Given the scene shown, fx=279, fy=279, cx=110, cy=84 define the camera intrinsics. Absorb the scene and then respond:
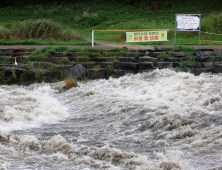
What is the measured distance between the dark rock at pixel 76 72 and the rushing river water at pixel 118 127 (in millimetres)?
1222

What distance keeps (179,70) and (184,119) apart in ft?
17.0

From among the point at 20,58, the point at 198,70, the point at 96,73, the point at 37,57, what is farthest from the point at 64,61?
the point at 198,70

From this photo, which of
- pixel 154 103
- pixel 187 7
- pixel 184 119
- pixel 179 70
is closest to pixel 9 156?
pixel 184 119

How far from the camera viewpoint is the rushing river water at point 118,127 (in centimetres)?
439

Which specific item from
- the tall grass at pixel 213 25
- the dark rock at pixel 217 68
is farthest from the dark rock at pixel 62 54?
the tall grass at pixel 213 25

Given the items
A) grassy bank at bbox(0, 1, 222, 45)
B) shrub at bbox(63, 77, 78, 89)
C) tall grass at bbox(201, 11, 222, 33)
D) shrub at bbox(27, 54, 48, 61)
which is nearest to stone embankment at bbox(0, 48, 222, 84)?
shrub at bbox(27, 54, 48, 61)

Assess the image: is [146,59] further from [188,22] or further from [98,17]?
[98,17]

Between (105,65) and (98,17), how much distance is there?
18.5 meters

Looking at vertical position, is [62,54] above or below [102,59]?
above

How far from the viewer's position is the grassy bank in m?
16.4

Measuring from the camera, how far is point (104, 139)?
5367 millimetres

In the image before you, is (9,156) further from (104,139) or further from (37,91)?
(37,91)

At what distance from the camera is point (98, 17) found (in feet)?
94.0

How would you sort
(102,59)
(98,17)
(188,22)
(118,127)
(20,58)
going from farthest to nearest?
(98,17)
(188,22)
(20,58)
(102,59)
(118,127)
